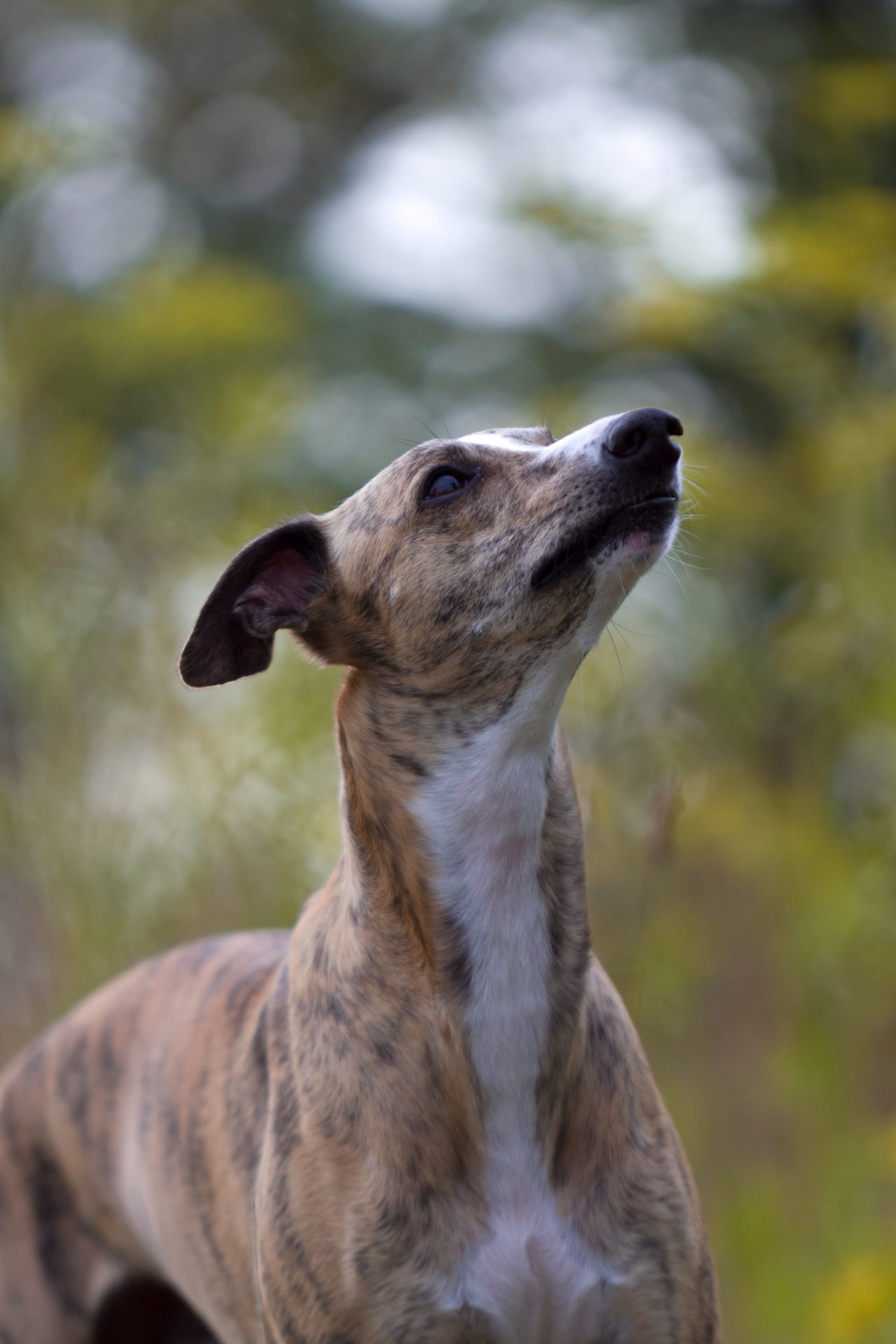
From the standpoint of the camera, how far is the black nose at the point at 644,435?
2.37 metres

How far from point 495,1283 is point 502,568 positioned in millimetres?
1093

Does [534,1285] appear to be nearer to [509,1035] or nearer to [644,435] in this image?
[509,1035]

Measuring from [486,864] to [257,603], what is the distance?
2.17ft

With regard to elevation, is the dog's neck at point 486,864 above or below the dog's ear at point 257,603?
below

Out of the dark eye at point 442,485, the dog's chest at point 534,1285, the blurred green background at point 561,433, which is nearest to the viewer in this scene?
the dog's chest at point 534,1285

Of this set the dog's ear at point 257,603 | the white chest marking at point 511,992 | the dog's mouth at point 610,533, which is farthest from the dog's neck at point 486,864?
the dog's ear at point 257,603

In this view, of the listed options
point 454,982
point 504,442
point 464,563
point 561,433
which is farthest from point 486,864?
point 561,433

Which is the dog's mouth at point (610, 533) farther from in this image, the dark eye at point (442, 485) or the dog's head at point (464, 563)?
the dark eye at point (442, 485)

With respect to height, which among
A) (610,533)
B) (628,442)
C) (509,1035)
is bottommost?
(509,1035)

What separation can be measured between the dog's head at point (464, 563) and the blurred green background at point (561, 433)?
0.56 ft

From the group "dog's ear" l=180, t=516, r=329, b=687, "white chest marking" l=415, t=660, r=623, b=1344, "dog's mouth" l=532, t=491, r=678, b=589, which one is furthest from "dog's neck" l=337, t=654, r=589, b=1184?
"dog's ear" l=180, t=516, r=329, b=687

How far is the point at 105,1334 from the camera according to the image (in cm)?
322

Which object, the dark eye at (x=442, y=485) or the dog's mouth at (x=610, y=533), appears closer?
the dog's mouth at (x=610, y=533)

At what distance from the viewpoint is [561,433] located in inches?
298
